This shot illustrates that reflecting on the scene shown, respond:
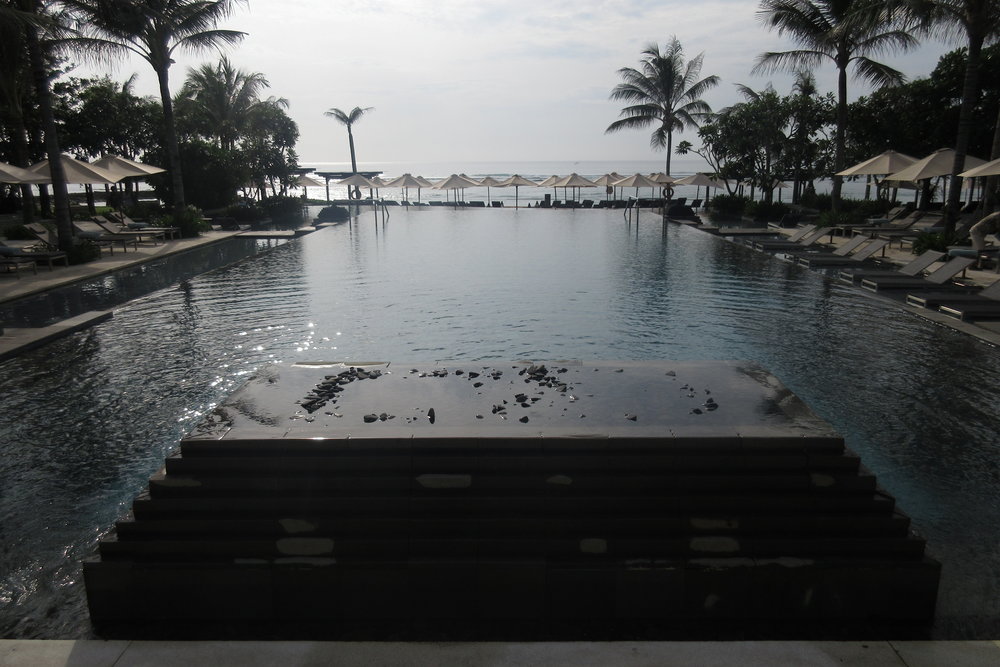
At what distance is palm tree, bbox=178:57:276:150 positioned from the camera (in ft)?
149

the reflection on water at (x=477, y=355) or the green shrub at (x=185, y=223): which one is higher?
the green shrub at (x=185, y=223)

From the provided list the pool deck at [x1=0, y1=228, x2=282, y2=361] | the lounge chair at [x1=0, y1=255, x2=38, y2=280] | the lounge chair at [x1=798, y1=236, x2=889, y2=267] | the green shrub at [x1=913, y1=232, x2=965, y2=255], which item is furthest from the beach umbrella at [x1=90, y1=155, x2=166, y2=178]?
the green shrub at [x1=913, y1=232, x2=965, y2=255]

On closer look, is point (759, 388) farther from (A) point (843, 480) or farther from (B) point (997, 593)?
(B) point (997, 593)

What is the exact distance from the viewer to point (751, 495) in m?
4.80

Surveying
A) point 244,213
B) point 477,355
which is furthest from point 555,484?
point 244,213

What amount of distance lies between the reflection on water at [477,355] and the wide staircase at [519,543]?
2.28 ft

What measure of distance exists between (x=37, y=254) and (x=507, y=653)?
1957 cm

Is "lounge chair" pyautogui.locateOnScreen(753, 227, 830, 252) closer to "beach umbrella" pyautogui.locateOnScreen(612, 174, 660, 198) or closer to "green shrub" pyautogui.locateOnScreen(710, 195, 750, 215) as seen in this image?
"green shrub" pyautogui.locateOnScreen(710, 195, 750, 215)

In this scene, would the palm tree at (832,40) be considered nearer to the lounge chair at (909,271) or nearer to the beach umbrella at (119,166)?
the lounge chair at (909,271)

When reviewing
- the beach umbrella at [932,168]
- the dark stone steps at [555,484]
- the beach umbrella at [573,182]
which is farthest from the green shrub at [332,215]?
the dark stone steps at [555,484]

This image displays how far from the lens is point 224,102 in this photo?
151ft

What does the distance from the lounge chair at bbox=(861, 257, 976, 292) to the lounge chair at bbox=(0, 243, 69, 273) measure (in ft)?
71.7

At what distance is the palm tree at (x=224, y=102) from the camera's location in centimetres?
4547

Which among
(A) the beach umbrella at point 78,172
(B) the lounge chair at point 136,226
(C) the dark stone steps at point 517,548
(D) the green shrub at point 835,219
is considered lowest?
(C) the dark stone steps at point 517,548
